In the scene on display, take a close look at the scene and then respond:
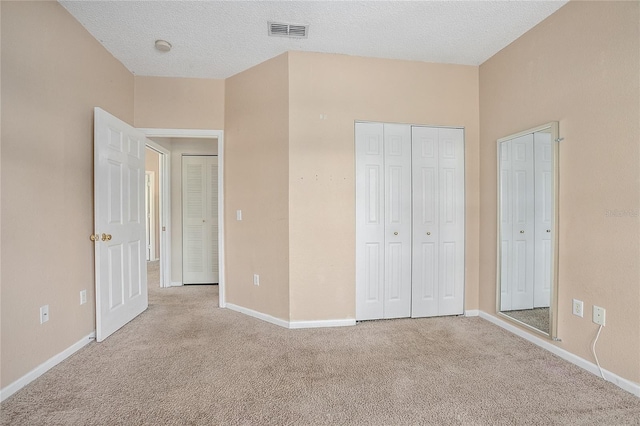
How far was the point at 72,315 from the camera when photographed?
7.16 ft

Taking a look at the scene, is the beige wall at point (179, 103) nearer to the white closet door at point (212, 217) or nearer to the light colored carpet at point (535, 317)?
the white closet door at point (212, 217)

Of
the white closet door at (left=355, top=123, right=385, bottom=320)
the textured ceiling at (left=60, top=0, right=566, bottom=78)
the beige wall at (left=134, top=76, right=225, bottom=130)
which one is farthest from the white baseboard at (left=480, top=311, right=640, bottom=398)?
the beige wall at (left=134, top=76, right=225, bottom=130)

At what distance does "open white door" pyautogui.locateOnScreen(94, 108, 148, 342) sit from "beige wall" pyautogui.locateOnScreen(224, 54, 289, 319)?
34.7 inches

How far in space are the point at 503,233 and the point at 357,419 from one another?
2120mm

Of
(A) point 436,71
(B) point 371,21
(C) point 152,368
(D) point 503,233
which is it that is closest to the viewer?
(C) point 152,368

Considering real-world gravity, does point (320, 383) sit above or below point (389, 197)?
below

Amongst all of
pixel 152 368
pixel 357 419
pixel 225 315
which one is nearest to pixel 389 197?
pixel 357 419

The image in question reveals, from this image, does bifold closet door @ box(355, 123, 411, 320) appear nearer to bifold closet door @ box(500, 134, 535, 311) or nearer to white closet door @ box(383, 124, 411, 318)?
white closet door @ box(383, 124, 411, 318)

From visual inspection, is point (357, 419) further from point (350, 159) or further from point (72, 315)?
point (72, 315)

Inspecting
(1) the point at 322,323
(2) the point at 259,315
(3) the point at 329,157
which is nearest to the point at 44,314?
(2) the point at 259,315

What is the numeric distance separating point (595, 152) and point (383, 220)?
5.17ft

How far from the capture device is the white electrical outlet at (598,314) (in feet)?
6.09

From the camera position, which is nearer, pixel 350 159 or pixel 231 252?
pixel 350 159

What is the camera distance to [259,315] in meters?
2.89
